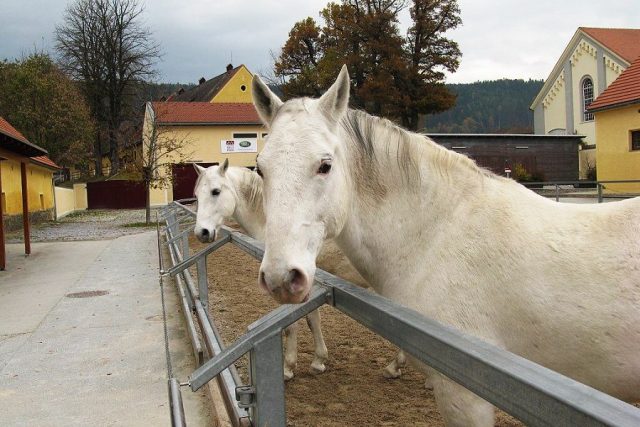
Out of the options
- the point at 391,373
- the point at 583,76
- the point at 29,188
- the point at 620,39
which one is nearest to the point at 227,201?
the point at 391,373

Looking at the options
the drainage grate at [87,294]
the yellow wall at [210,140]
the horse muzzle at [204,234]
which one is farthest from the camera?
the yellow wall at [210,140]

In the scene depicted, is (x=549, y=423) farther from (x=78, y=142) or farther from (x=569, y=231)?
(x=78, y=142)

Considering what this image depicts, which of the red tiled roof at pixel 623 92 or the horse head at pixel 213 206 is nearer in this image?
the horse head at pixel 213 206

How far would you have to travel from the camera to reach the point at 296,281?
1774 mm

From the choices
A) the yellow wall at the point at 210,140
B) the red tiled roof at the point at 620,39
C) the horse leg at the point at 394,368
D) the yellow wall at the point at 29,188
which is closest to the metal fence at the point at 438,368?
the horse leg at the point at 394,368

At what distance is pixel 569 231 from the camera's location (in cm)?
225

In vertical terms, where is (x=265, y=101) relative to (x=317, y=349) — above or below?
above

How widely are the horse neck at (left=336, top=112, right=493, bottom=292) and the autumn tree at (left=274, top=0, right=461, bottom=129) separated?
35312 millimetres

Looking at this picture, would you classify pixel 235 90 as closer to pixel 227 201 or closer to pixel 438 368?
pixel 227 201

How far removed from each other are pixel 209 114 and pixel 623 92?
26.1 m

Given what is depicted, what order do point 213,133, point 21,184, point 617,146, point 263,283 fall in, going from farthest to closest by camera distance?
point 213,133
point 617,146
point 21,184
point 263,283

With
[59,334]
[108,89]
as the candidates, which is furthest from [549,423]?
[108,89]

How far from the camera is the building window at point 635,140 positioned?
20750 mm

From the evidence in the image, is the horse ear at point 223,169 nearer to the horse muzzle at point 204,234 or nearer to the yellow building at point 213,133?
the horse muzzle at point 204,234
